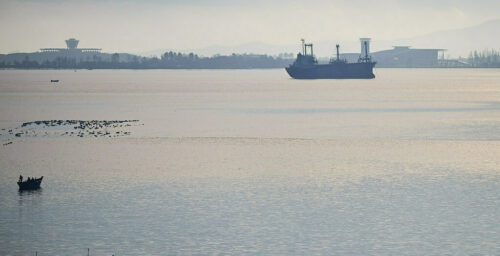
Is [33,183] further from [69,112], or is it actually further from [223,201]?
[69,112]

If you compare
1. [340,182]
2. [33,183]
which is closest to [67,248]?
[33,183]

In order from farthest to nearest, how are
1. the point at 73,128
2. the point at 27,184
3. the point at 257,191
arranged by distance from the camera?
the point at 73,128, the point at 27,184, the point at 257,191

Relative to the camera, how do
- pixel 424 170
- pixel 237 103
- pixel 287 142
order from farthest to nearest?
pixel 237 103 < pixel 287 142 < pixel 424 170

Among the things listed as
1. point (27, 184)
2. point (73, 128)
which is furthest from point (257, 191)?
point (73, 128)

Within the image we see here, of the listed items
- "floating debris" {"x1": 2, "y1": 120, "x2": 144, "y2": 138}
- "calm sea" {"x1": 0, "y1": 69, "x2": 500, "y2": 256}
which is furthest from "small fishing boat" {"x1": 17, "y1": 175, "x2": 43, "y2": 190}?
"floating debris" {"x1": 2, "y1": 120, "x2": 144, "y2": 138}

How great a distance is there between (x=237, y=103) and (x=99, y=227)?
113 m

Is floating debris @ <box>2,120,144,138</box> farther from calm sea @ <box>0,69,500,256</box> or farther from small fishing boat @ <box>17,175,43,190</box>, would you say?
small fishing boat @ <box>17,175,43,190</box>

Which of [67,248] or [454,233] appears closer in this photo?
[67,248]

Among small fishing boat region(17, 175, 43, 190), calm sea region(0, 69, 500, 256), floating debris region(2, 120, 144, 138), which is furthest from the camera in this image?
floating debris region(2, 120, 144, 138)

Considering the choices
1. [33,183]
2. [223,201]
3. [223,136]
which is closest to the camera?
[223,201]

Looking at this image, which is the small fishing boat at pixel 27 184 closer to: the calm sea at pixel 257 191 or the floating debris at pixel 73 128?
the calm sea at pixel 257 191

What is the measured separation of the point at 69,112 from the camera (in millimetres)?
127125

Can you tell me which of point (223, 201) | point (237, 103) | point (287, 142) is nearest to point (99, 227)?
point (223, 201)

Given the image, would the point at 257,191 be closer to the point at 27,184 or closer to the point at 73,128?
the point at 27,184
